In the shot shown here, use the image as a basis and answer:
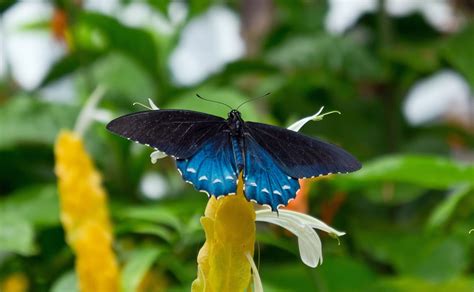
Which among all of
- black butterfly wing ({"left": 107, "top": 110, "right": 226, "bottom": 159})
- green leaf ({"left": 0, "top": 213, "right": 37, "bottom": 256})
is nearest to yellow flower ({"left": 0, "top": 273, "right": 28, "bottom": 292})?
green leaf ({"left": 0, "top": 213, "right": 37, "bottom": 256})

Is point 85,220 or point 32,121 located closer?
point 85,220

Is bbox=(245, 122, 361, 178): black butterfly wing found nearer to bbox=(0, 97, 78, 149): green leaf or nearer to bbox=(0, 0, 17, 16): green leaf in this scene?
bbox=(0, 97, 78, 149): green leaf

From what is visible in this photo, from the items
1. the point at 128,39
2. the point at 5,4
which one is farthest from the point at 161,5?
the point at 5,4

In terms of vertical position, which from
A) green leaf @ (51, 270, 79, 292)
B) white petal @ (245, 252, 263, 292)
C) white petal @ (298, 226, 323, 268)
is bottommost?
white petal @ (245, 252, 263, 292)

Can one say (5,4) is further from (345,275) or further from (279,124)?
(345,275)

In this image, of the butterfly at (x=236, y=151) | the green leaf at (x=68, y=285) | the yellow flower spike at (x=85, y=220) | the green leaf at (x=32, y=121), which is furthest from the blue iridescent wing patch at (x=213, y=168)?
the green leaf at (x=32, y=121)

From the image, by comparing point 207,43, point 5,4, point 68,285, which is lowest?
point 68,285

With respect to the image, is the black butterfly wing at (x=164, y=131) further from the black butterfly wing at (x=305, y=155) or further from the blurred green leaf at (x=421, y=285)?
the blurred green leaf at (x=421, y=285)
